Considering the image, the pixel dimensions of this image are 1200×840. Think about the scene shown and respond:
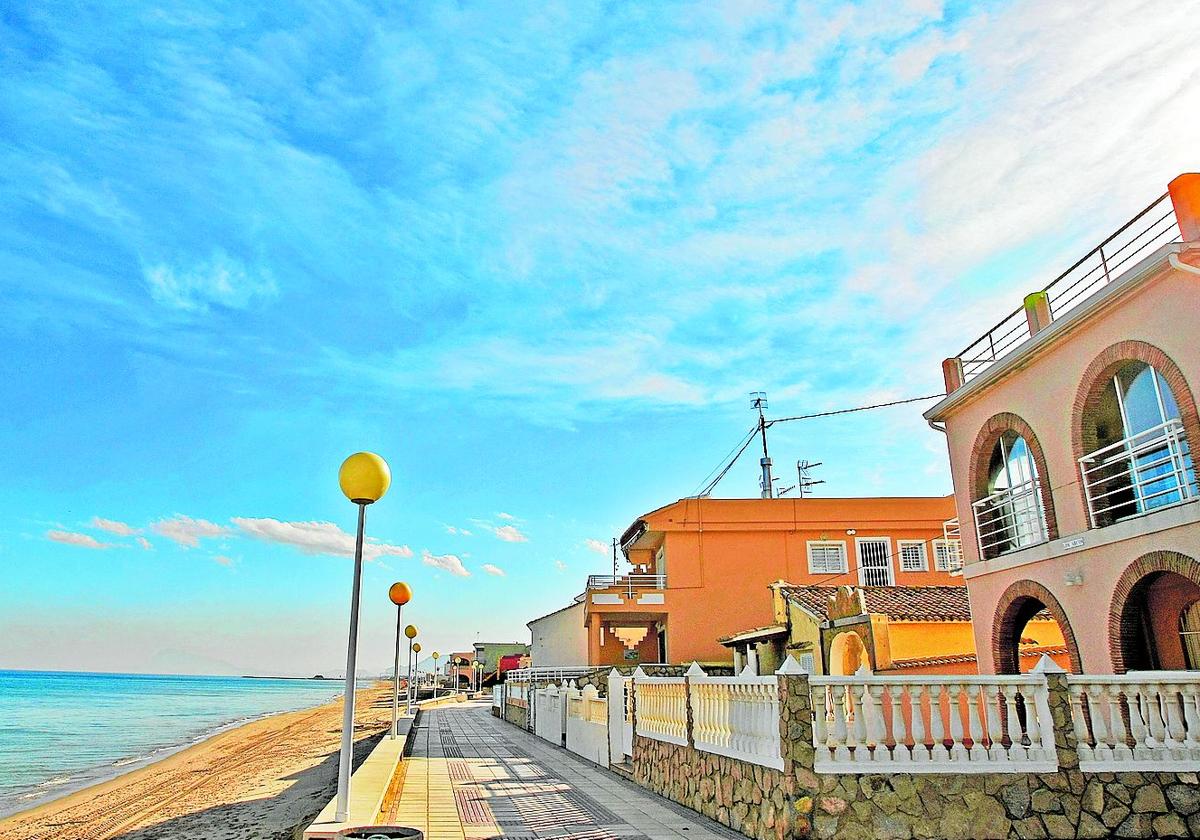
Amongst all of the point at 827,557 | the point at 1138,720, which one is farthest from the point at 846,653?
the point at 827,557

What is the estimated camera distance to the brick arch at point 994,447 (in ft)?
36.8

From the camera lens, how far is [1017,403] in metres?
12.0

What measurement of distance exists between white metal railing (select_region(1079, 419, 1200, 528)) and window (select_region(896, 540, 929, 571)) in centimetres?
1926

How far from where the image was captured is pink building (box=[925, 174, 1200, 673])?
9.14 meters

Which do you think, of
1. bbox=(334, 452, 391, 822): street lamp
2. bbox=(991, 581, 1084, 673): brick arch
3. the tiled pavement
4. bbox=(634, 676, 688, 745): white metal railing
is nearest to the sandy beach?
the tiled pavement

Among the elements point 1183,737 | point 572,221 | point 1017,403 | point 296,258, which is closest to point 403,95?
point 572,221

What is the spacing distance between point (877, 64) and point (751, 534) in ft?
69.0

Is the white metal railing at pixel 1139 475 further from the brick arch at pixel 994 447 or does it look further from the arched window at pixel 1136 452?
the brick arch at pixel 994 447

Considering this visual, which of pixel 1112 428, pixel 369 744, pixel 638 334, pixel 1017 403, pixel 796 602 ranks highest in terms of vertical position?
pixel 638 334

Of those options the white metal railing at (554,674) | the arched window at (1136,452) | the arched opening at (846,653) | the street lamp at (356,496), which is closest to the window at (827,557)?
the white metal railing at (554,674)

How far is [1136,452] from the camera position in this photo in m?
9.88

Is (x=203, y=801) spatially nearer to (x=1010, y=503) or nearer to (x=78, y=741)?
(x=1010, y=503)

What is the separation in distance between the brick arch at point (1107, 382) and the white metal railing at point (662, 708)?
601 centimetres

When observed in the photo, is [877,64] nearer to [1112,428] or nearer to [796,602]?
[1112,428]
